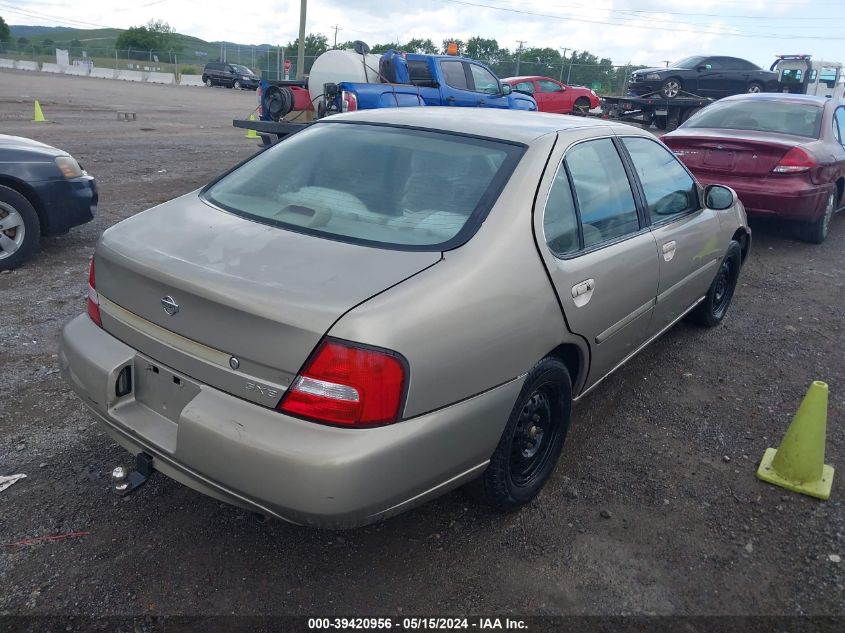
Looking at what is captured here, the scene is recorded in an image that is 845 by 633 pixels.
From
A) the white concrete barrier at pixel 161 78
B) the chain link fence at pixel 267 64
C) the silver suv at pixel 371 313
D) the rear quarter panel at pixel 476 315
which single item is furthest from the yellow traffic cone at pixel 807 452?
the white concrete barrier at pixel 161 78

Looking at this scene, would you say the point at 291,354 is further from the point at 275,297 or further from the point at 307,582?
the point at 307,582

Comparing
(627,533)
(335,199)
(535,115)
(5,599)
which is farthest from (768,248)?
(5,599)

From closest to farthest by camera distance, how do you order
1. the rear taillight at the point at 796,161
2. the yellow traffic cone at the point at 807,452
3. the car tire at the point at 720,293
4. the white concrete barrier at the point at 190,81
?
the yellow traffic cone at the point at 807,452, the car tire at the point at 720,293, the rear taillight at the point at 796,161, the white concrete barrier at the point at 190,81

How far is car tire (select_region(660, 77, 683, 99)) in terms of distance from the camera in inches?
764

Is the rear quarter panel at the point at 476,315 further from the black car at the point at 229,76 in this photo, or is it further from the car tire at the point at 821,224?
the black car at the point at 229,76

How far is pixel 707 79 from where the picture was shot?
64.5 feet

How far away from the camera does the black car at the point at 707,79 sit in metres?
19.5

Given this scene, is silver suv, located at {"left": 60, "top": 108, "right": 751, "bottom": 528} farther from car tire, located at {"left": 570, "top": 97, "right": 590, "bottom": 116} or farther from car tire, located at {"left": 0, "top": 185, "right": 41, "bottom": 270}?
car tire, located at {"left": 570, "top": 97, "right": 590, "bottom": 116}

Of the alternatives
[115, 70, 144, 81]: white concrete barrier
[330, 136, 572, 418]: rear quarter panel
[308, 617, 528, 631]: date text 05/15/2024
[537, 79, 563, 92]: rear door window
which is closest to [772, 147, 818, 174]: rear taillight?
[330, 136, 572, 418]: rear quarter panel

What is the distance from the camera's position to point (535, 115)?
355cm

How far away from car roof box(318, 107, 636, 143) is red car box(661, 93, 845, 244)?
4.15 meters

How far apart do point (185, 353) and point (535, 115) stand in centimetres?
224

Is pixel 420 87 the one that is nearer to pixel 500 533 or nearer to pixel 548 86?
pixel 500 533

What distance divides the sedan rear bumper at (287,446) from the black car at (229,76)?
1740 inches
